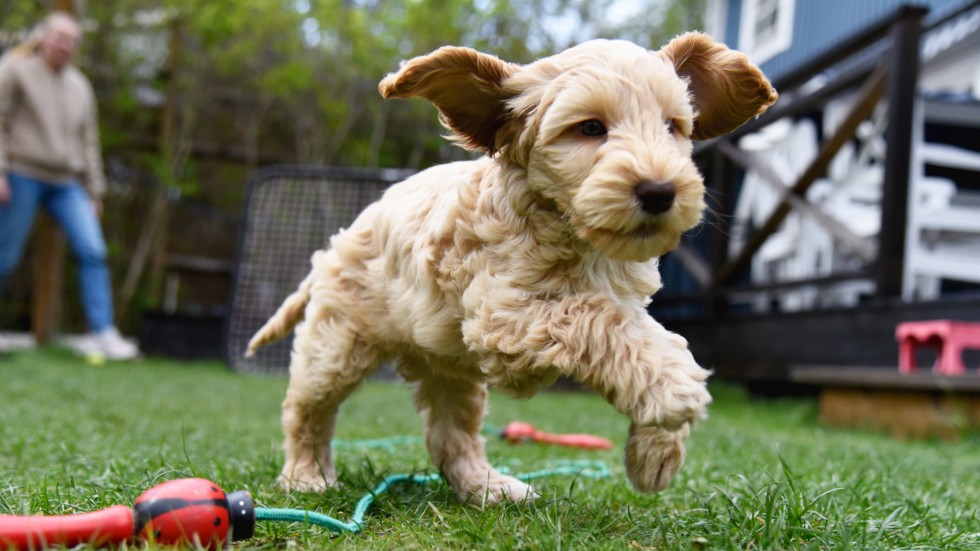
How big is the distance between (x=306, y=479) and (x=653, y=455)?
121 centimetres

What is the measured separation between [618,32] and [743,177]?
33.7ft

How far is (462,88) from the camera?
2.18 meters

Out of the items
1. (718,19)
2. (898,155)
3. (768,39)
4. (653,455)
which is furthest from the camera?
(718,19)

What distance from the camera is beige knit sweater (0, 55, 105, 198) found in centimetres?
788

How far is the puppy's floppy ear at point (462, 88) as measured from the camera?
2.11 metres

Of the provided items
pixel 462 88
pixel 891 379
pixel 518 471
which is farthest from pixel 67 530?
pixel 891 379

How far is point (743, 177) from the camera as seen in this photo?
39.9 ft

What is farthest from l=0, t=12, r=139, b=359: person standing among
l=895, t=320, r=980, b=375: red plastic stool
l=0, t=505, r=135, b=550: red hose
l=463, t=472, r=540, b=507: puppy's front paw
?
l=0, t=505, r=135, b=550: red hose

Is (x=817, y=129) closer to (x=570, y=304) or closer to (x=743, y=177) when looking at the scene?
(x=743, y=177)

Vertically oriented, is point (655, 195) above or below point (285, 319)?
above

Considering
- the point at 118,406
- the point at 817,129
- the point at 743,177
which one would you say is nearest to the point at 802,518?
the point at 118,406

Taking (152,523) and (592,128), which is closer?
(152,523)

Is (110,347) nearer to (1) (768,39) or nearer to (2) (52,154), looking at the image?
(2) (52,154)

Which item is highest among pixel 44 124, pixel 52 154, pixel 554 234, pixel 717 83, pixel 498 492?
pixel 44 124
